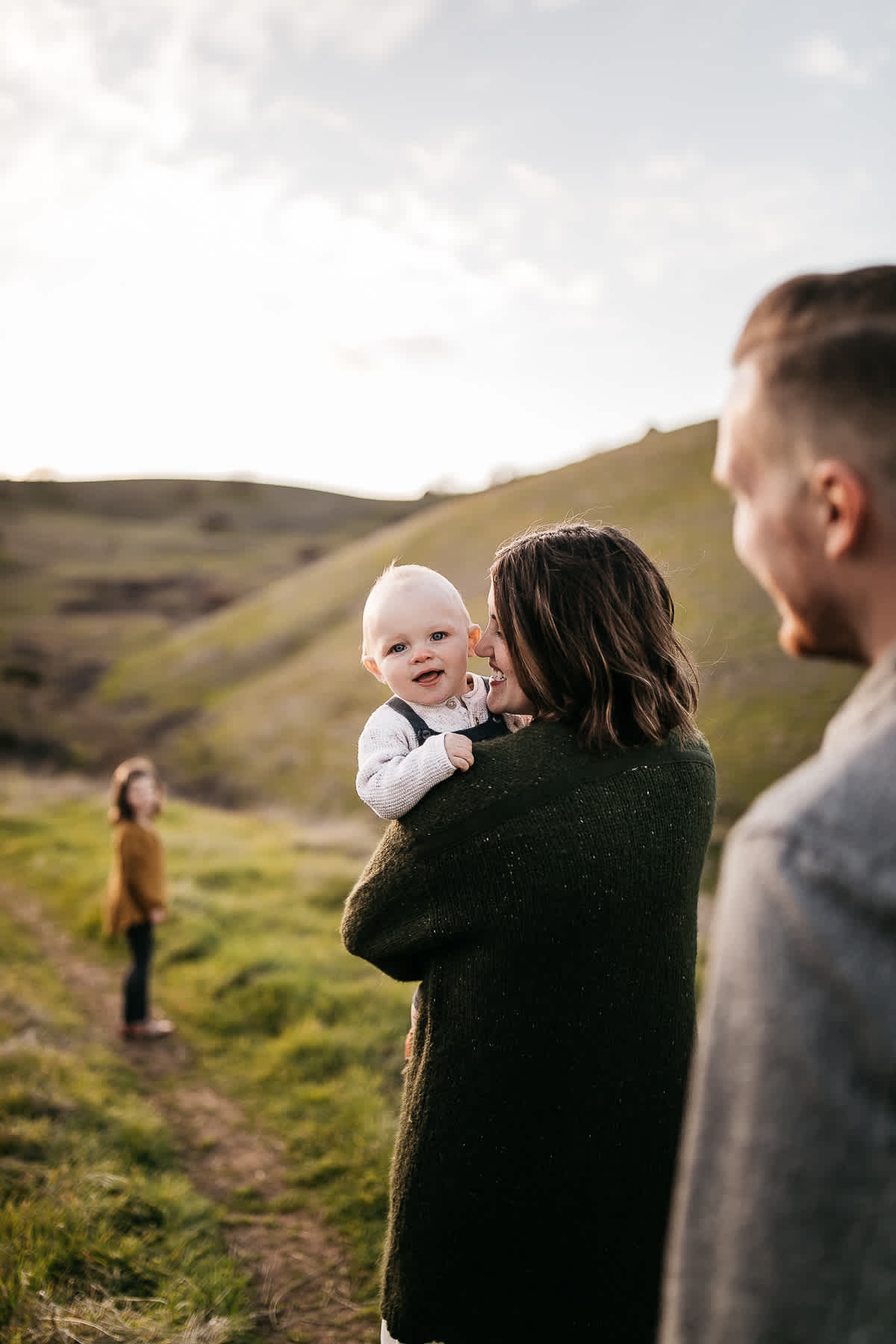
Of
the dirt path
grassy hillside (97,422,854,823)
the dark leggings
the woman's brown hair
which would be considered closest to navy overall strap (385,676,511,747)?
the woman's brown hair

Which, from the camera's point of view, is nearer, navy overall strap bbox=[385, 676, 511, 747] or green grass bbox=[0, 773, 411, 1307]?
navy overall strap bbox=[385, 676, 511, 747]

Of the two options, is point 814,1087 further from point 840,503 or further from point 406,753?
point 406,753

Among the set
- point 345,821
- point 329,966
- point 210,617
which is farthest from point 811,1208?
point 210,617

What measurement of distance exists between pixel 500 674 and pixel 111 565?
61934 millimetres

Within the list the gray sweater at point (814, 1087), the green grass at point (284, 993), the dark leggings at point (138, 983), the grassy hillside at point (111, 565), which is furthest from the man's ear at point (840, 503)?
the grassy hillside at point (111, 565)

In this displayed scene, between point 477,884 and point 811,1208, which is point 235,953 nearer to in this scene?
point 477,884

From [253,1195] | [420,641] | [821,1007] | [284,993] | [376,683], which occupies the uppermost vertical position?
[376,683]

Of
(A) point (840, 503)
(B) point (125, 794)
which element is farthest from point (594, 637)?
(B) point (125, 794)

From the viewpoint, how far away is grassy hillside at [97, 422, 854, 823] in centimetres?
1744

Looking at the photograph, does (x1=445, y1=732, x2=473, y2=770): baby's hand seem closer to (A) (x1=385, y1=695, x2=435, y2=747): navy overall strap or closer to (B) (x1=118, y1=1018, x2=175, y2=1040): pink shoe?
(A) (x1=385, y1=695, x2=435, y2=747): navy overall strap

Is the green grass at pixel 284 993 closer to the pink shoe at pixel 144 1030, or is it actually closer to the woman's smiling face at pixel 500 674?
the pink shoe at pixel 144 1030

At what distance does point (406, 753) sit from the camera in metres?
2.37

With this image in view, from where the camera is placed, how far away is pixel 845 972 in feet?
3.14

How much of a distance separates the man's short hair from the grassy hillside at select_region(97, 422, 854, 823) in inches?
372
